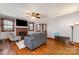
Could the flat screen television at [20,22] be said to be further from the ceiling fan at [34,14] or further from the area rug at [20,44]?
the area rug at [20,44]

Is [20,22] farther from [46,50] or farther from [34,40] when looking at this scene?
[46,50]

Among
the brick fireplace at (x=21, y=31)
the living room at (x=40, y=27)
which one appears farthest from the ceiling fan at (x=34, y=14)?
the brick fireplace at (x=21, y=31)

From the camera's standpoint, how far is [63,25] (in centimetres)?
264

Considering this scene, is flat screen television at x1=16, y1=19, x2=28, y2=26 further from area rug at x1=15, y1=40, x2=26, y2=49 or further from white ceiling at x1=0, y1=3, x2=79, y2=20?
area rug at x1=15, y1=40, x2=26, y2=49

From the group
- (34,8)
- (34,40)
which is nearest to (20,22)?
(34,8)

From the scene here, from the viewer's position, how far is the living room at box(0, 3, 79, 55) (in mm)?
2459

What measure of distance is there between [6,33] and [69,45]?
178cm

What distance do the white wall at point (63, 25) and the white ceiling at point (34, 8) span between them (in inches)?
5.7

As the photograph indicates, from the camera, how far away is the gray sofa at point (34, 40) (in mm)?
2708

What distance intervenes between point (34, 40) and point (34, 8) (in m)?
1.05

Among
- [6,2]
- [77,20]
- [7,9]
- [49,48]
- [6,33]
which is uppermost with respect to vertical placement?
[6,2]
